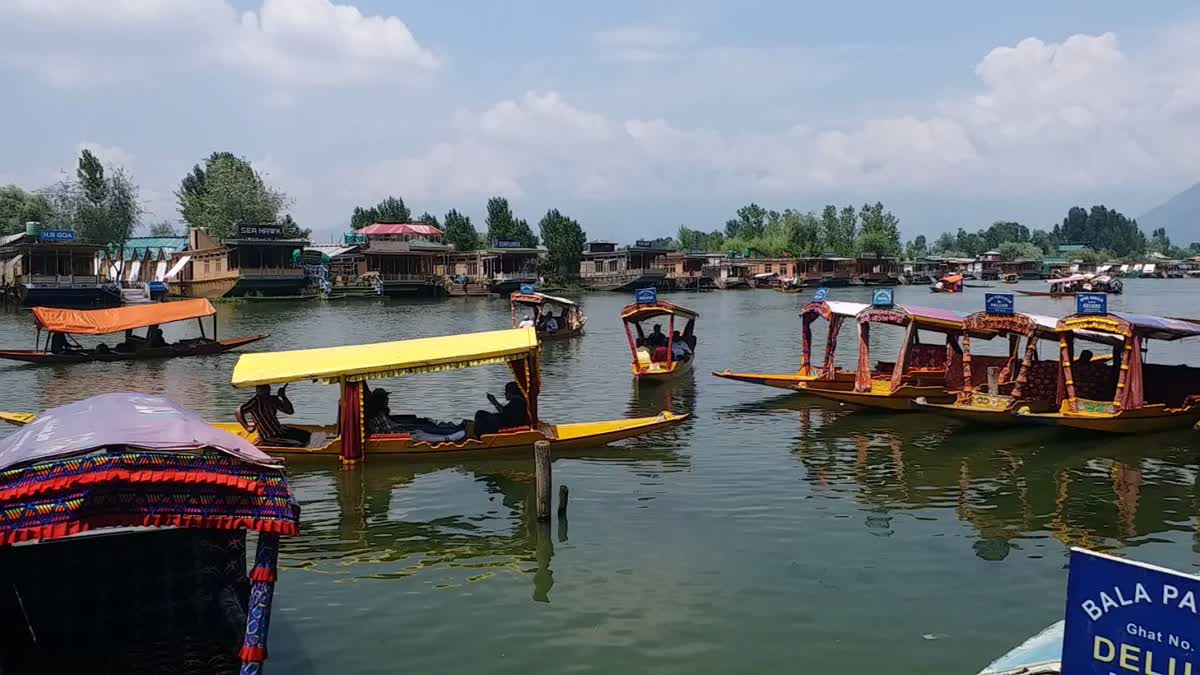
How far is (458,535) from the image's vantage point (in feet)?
41.5

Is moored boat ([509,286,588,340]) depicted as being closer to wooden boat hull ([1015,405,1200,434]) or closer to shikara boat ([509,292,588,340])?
shikara boat ([509,292,588,340])

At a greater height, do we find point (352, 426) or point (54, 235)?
point (54, 235)

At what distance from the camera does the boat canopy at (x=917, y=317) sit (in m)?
19.9

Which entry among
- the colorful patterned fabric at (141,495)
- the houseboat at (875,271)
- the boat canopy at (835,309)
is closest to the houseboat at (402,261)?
the houseboat at (875,271)

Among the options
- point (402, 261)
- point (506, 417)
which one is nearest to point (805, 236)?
point (402, 261)

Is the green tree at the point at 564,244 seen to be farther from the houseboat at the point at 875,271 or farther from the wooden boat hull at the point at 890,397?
the wooden boat hull at the point at 890,397

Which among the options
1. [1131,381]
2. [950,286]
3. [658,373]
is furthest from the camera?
[950,286]

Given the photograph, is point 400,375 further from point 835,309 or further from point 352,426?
point 835,309

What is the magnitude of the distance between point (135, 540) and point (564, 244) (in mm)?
80547

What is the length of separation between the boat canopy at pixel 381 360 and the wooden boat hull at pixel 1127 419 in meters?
10.2

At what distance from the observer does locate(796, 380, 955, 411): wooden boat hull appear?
20344 mm

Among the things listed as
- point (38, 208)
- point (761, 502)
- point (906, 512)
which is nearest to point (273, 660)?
point (761, 502)

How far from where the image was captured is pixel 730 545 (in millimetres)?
12000

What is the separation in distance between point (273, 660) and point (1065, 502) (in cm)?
1182
